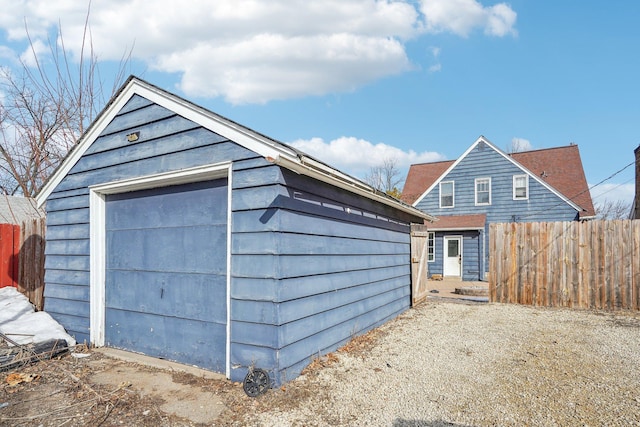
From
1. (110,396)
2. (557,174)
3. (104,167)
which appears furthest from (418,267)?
(557,174)

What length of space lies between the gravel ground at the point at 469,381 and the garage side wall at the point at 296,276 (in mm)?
350

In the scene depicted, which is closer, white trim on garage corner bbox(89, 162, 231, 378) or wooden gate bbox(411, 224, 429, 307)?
white trim on garage corner bbox(89, 162, 231, 378)

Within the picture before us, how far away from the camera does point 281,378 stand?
3660 millimetres

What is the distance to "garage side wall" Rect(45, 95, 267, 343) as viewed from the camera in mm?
4344

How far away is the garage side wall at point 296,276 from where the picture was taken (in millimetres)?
3670

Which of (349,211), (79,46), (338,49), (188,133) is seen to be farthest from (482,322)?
(79,46)

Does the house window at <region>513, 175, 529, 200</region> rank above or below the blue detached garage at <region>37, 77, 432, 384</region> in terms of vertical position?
above

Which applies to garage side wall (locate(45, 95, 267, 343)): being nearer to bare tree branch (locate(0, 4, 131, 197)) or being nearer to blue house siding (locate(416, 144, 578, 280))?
bare tree branch (locate(0, 4, 131, 197))

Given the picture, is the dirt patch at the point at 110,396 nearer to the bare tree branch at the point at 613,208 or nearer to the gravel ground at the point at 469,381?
the gravel ground at the point at 469,381

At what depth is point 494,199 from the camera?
645 inches

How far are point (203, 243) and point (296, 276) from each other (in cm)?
130

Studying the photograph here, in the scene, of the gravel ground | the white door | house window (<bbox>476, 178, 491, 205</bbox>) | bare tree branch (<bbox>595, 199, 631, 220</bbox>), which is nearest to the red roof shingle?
house window (<bbox>476, 178, 491, 205</bbox>)

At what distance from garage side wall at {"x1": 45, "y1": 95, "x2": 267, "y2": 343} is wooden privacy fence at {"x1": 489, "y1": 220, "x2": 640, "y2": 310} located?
7.41 metres

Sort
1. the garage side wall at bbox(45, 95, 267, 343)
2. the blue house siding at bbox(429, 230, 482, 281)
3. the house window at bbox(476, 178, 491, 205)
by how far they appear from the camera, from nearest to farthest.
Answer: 1. the garage side wall at bbox(45, 95, 267, 343)
2. the blue house siding at bbox(429, 230, 482, 281)
3. the house window at bbox(476, 178, 491, 205)
